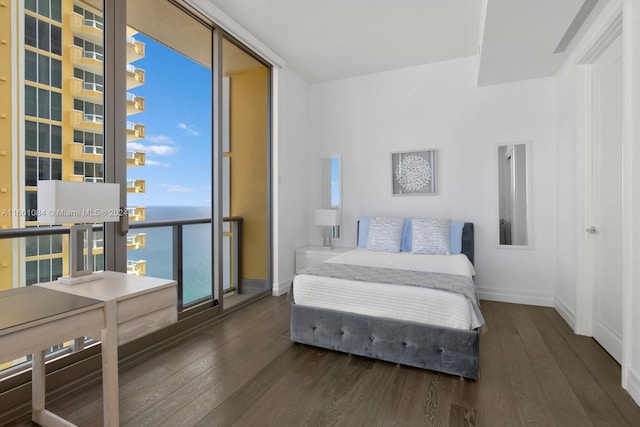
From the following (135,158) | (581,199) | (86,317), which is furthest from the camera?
(135,158)

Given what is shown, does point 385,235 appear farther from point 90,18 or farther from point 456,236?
point 90,18

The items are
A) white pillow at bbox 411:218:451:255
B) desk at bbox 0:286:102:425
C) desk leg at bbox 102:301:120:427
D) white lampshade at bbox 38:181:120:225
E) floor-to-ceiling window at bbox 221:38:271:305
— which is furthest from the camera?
floor-to-ceiling window at bbox 221:38:271:305

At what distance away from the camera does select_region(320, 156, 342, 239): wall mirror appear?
4.72 meters

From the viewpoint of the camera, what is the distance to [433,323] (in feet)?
7.38

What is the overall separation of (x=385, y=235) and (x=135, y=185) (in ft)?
9.18

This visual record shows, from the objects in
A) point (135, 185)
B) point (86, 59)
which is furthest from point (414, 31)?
point (135, 185)

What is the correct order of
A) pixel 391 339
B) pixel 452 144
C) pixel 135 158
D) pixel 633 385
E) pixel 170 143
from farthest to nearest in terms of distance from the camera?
pixel 452 144 < pixel 170 143 < pixel 135 158 < pixel 391 339 < pixel 633 385

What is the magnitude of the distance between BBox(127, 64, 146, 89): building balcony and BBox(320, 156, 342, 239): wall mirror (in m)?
2.72

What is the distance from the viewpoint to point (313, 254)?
175 inches

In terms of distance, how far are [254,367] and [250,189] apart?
104 inches

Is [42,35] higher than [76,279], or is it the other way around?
[42,35]

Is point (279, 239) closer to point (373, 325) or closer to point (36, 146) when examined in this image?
point (373, 325)

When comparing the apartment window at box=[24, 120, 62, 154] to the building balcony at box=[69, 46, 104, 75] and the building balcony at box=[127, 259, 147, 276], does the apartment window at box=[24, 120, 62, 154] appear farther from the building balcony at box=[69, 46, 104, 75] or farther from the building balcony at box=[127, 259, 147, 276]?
the building balcony at box=[127, 259, 147, 276]

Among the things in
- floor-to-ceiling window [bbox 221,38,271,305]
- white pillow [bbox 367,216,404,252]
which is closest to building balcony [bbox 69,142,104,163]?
floor-to-ceiling window [bbox 221,38,271,305]
